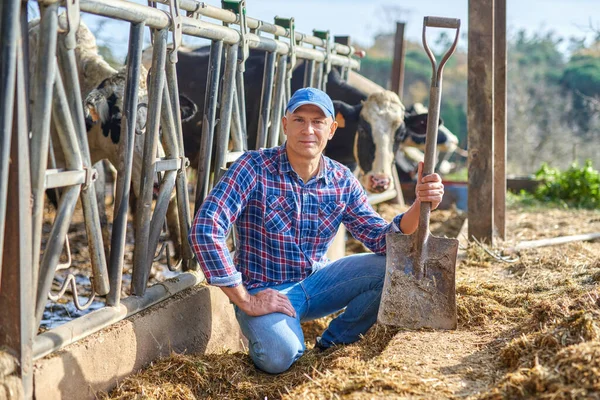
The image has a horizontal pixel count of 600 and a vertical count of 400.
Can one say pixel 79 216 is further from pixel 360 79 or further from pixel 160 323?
pixel 160 323

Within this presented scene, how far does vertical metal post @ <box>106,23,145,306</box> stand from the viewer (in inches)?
133

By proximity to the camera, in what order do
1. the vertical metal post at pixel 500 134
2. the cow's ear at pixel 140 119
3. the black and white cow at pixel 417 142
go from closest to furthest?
the cow's ear at pixel 140 119, the vertical metal post at pixel 500 134, the black and white cow at pixel 417 142

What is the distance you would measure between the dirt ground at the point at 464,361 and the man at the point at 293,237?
0.21 m

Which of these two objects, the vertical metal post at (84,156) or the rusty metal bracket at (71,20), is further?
the vertical metal post at (84,156)

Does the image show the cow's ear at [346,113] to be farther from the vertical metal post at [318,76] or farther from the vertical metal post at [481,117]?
the vertical metal post at [481,117]

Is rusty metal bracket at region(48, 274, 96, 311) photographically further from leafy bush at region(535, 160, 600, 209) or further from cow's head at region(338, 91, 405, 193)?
leafy bush at region(535, 160, 600, 209)

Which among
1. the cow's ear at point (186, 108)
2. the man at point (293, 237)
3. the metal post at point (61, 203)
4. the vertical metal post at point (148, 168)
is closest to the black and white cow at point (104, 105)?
the cow's ear at point (186, 108)

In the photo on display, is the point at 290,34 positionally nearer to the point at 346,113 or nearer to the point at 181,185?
the point at 181,185

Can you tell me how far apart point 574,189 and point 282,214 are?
681 centimetres

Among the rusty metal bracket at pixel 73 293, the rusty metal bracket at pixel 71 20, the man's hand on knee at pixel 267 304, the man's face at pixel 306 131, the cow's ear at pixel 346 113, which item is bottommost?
the man's hand on knee at pixel 267 304

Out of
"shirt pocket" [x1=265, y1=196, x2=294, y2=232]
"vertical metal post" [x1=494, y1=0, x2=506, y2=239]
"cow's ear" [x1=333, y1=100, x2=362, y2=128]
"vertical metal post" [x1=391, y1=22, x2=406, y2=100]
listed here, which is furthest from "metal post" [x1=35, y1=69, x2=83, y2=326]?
"vertical metal post" [x1=391, y1=22, x2=406, y2=100]

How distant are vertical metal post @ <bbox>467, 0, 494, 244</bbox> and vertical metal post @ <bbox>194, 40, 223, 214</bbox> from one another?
2102mm

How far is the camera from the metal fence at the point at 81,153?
104 inches

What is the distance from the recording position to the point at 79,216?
29.3 ft
